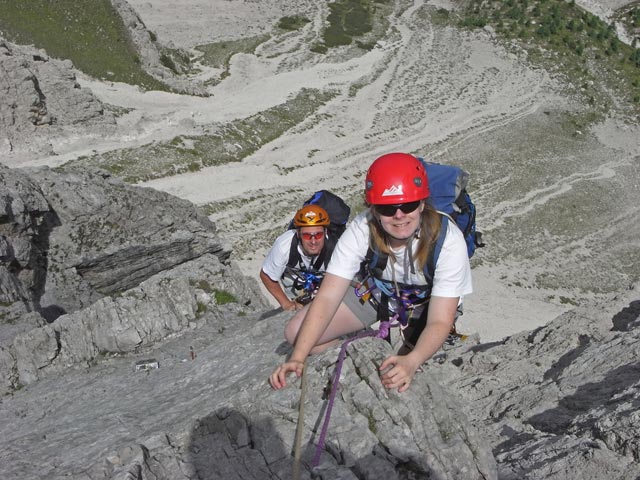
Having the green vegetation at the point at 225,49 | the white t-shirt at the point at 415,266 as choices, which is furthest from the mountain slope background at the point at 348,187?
the white t-shirt at the point at 415,266

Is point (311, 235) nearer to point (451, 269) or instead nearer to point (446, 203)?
point (446, 203)

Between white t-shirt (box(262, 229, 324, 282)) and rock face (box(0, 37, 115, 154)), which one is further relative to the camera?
rock face (box(0, 37, 115, 154))

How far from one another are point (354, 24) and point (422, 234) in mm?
69446

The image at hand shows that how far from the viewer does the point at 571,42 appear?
68812 millimetres

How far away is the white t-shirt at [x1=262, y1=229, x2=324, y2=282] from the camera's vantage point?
10.9 metres

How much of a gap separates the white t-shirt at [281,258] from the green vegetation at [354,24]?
177ft

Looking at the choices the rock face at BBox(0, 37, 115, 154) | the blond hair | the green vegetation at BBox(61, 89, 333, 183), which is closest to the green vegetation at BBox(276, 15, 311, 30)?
the green vegetation at BBox(61, 89, 333, 183)

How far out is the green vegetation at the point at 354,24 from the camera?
213ft

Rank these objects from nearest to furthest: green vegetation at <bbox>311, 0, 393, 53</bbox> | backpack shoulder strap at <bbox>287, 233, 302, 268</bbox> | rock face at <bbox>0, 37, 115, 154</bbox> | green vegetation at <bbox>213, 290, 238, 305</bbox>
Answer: backpack shoulder strap at <bbox>287, 233, 302, 268</bbox> → green vegetation at <bbox>213, 290, 238, 305</bbox> → rock face at <bbox>0, 37, 115, 154</bbox> → green vegetation at <bbox>311, 0, 393, 53</bbox>

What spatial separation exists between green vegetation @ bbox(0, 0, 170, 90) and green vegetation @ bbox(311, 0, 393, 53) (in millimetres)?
19269

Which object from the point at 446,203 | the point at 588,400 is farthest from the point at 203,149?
the point at 446,203

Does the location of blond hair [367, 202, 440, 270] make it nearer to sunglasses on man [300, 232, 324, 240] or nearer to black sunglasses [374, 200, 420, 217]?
black sunglasses [374, 200, 420, 217]

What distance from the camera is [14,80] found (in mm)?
36219

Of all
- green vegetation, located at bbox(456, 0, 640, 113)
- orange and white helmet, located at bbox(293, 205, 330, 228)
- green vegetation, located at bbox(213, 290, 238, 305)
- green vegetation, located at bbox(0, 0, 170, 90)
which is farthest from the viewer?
green vegetation, located at bbox(456, 0, 640, 113)
